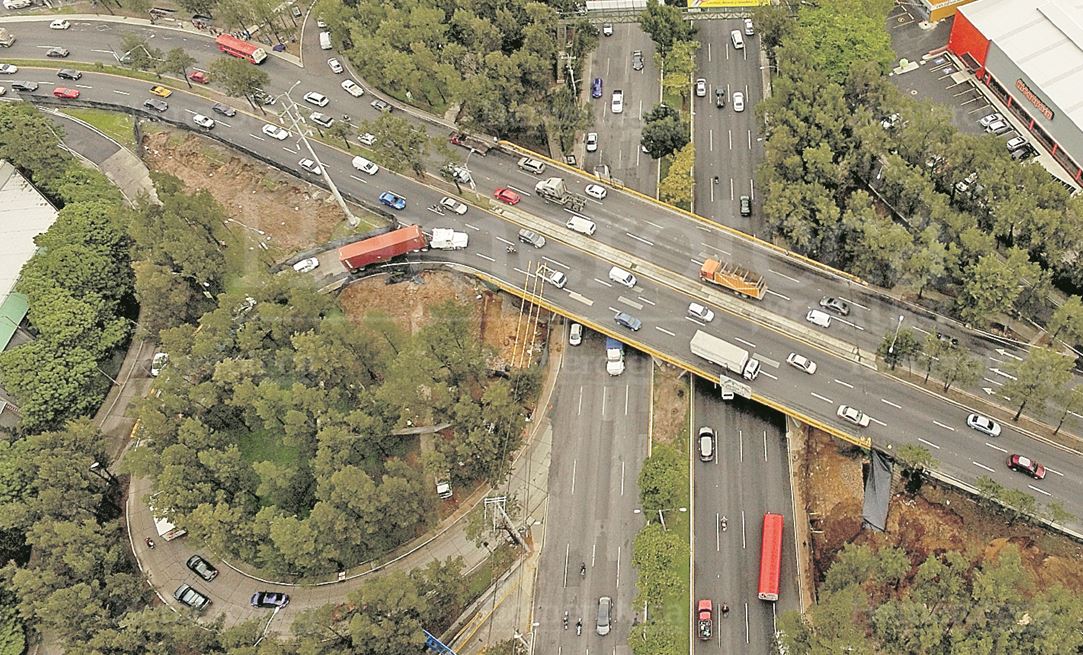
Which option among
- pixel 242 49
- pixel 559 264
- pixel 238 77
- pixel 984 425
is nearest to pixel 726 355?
pixel 559 264

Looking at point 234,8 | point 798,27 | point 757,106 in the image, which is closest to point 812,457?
point 757,106

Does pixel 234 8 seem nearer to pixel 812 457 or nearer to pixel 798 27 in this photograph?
pixel 798 27

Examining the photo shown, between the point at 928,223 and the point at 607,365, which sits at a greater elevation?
the point at 928,223

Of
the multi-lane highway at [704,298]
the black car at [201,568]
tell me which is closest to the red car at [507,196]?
the multi-lane highway at [704,298]

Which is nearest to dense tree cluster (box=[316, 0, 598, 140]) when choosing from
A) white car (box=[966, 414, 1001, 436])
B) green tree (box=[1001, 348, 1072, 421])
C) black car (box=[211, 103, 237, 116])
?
black car (box=[211, 103, 237, 116])

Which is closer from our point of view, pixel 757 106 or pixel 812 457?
pixel 812 457

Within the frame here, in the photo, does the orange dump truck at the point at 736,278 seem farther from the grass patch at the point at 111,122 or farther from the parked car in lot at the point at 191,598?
the grass patch at the point at 111,122
